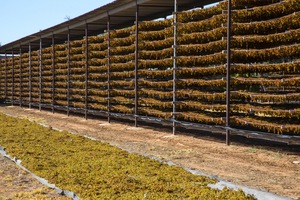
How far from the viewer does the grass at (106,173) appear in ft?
20.8

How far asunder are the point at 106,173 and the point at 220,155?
3.99 m

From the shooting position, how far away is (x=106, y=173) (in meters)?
7.75

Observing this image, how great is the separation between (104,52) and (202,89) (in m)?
7.30

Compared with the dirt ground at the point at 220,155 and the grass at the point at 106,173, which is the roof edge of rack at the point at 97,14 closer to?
the dirt ground at the point at 220,155

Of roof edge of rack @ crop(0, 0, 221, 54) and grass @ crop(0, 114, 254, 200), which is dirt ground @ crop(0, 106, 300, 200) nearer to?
grass @ crop(0, 114, 254, 200)

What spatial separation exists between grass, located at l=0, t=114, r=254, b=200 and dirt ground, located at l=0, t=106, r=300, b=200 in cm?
66

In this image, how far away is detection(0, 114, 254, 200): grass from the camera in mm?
6348

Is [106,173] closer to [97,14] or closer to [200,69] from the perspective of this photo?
Result: [200,69]

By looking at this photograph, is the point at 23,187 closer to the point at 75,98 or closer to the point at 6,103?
the point at 75,98

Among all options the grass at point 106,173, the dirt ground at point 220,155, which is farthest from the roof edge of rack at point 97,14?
the grass at point 106,173

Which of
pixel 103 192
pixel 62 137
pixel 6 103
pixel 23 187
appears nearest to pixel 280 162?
pixel 103 192

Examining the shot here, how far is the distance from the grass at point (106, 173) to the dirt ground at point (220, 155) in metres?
0.66

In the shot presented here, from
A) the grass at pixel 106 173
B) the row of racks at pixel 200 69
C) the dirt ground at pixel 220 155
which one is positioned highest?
the row of racks at pixel 200 69

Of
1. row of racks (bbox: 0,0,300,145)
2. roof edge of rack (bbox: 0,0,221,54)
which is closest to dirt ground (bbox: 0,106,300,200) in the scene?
row of racks (bbox: 0,0,300,145)
